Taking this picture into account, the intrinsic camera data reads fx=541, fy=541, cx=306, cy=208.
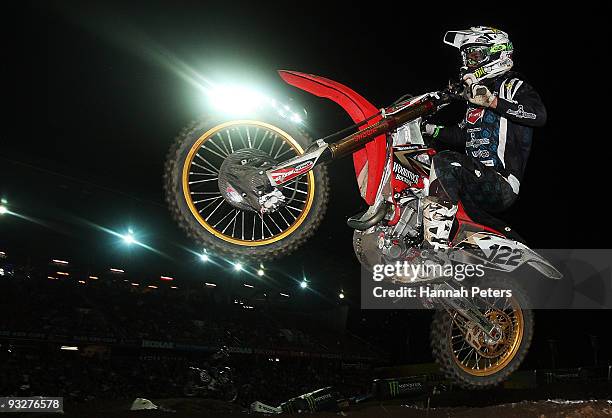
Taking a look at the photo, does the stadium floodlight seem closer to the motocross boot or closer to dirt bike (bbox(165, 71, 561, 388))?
dirt bike (bbox(165, 71, 561, 388))

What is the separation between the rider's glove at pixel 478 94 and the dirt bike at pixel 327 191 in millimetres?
168

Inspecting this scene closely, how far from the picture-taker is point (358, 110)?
15.0ft

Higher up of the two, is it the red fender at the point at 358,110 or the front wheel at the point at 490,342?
the red fender at the point at 358,110

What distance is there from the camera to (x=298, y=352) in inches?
962

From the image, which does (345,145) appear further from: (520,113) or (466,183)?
(520,113)

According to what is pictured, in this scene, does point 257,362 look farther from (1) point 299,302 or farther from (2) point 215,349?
(1) point 299,302

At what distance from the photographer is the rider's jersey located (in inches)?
178

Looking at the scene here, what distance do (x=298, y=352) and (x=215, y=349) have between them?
14.4ft

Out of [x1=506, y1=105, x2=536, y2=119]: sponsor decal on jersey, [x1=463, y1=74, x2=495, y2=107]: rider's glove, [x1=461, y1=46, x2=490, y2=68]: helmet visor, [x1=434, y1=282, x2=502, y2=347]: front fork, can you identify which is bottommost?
[x1=434, y1=282, x2=502, y2=347]: front fork

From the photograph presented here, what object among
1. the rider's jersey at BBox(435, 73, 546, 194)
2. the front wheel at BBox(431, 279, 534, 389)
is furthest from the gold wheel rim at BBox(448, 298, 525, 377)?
the rider's jersey at BBox(435, 73, 546, 194)

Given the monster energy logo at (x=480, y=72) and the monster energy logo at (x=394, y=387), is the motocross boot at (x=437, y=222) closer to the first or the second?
the monster energy logo at (x=480, y=72)

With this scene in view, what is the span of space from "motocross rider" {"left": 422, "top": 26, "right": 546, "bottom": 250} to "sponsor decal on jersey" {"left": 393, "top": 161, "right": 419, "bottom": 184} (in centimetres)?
20

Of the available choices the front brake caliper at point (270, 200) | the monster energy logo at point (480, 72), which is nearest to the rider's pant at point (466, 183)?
the monster energy logo at point (480, 72)

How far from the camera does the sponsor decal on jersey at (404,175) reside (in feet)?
15.2
